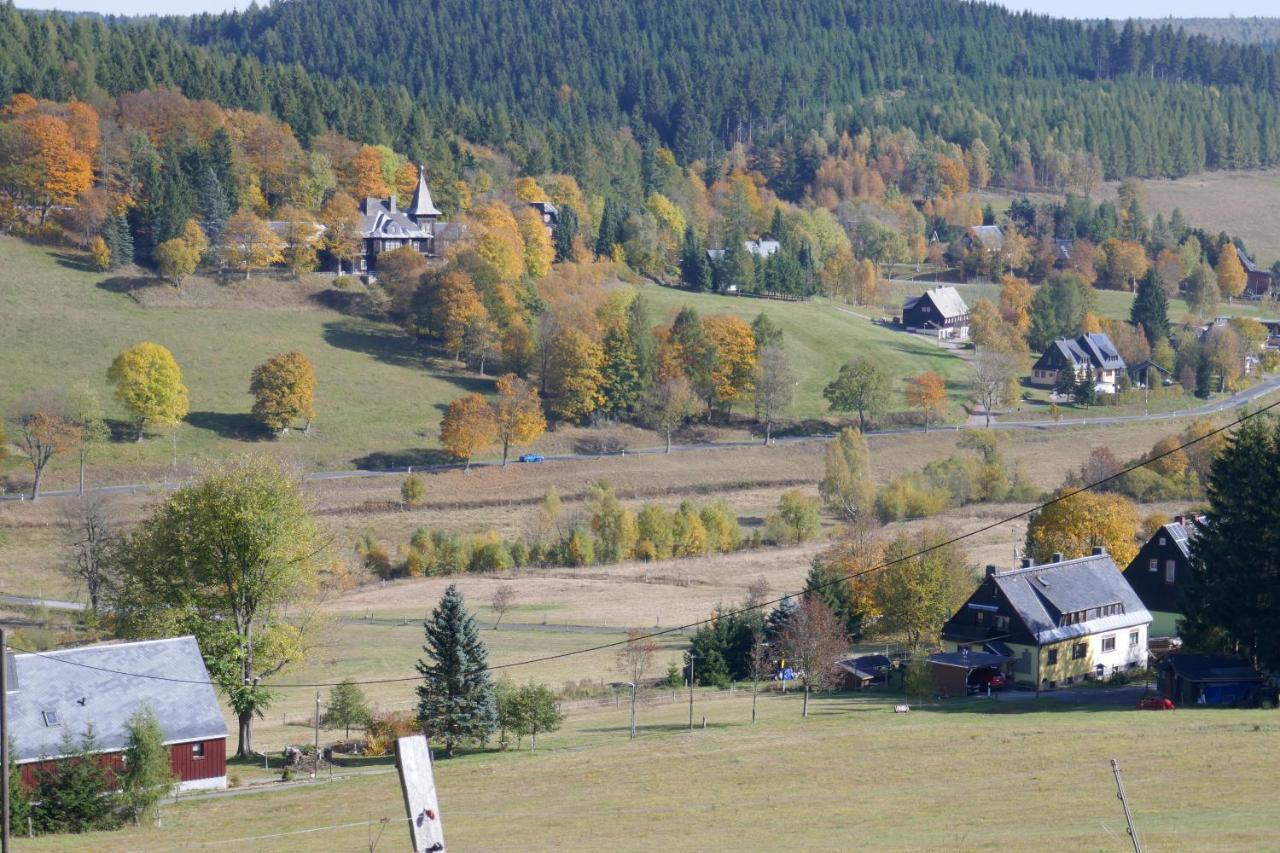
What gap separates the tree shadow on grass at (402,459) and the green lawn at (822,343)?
85.3 feet

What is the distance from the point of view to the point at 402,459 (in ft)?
304

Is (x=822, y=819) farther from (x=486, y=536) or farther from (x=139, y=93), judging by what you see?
(x=139, y=93)

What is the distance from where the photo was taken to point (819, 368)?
11612 centimetres

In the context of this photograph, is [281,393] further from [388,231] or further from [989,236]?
[989,236]

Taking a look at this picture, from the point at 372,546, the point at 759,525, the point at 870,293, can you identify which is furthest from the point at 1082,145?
the point at 372,546

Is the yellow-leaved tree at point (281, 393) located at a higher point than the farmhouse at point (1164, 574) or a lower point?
higher

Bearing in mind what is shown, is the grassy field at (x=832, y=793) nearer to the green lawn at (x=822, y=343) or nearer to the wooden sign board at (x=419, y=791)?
the wooden sign board at (x=419, y=791)

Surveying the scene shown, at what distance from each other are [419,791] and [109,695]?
79.4 feet

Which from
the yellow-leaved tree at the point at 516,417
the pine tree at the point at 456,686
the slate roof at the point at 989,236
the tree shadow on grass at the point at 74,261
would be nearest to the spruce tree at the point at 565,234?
the yellow-leaved tree at the point at 516,417

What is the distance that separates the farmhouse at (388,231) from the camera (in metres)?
119

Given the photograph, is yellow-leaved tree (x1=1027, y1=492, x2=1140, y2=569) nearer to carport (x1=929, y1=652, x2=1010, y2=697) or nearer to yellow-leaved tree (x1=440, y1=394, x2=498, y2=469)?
carport (x1=929, y1=652, x2=1010, y2=697)

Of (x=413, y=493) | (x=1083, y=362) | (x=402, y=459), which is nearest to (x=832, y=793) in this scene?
(x=413, y=493)

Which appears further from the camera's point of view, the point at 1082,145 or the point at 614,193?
the point at 1082,145

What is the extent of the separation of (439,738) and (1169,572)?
2757 cm
